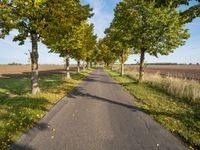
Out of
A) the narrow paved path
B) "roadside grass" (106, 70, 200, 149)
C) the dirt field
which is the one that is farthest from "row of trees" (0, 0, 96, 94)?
the dirt field

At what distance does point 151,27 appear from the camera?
20859 millimetres

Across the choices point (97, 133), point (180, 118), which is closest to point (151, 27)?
point (180, 118)

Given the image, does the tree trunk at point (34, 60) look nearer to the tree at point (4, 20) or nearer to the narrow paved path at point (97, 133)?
the tree at point (4, 20)

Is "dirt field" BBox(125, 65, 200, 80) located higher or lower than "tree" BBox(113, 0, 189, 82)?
lower

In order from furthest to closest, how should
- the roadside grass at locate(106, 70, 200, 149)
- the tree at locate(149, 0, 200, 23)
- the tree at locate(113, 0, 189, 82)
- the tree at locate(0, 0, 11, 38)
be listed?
the tree at locate(113, 0, 189, 82)
the tree at locate(0, 0, 11, 38)
the tree at locate(149, 0, 200, 23)
the roadside grass at locate(106, 70, 200, 149)

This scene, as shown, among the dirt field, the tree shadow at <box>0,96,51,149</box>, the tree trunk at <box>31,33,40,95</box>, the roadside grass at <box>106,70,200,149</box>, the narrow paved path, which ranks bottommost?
the dirt field

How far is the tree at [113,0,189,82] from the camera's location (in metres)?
20.3

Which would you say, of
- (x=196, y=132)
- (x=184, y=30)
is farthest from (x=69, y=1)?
(x=184, y=30)

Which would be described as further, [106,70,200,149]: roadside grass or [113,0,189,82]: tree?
[113,0,189,82]: tree

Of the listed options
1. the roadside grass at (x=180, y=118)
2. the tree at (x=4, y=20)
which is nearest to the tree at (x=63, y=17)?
the tree at (x=4, y=20)

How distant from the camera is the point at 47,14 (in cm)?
1298

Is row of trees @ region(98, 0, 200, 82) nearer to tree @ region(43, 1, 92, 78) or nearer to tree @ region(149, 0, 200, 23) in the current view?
tree @ region(43, 1, 92, 78)

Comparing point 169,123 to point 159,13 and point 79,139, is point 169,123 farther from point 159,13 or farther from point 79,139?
point 159,13

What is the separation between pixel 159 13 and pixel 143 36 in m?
2.56
